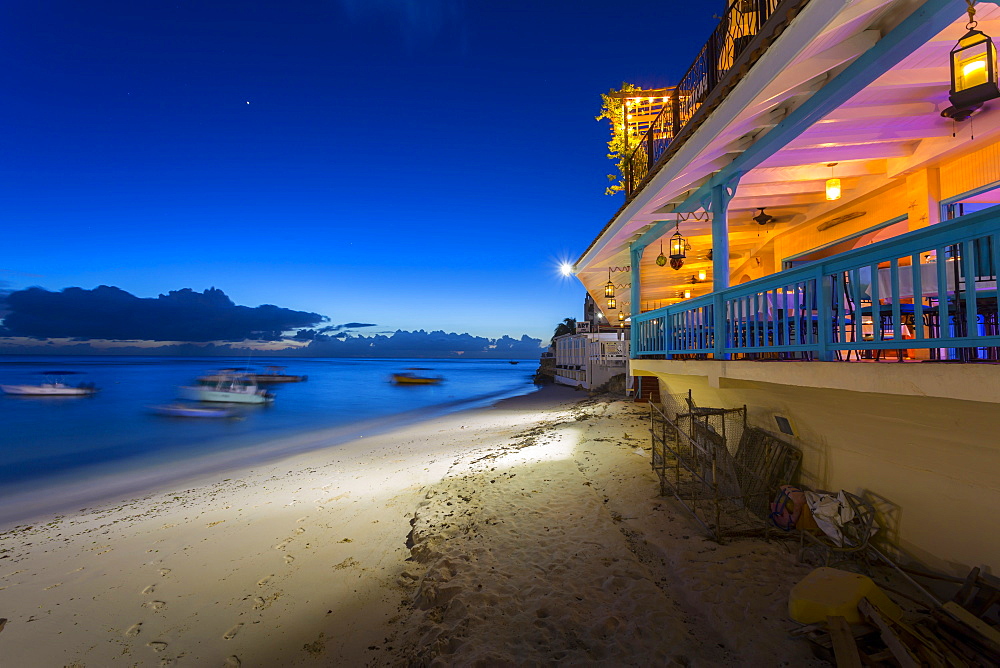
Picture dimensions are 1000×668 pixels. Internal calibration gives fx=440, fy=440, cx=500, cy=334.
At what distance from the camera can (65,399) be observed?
1347 inches

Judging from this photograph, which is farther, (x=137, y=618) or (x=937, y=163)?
(x=937, y=163)

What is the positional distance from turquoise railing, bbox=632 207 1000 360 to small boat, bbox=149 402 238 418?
1024 inches

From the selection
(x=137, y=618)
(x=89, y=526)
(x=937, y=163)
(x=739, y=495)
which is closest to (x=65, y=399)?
(x=89, y=526)

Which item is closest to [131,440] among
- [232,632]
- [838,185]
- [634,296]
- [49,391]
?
[232,632]

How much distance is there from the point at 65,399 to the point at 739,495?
46.7 metres

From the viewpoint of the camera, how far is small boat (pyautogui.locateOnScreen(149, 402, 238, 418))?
81.9ft

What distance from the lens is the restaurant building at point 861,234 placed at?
3312mm

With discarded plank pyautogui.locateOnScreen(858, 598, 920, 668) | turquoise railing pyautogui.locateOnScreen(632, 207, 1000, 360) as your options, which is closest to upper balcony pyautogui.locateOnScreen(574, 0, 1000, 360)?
turquoise railing pyautogui.locateOnScreen(632, 207, 1000, 360)

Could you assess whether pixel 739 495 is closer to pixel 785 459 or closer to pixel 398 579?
pixel 785 459

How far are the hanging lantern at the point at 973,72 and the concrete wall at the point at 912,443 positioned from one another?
198cm

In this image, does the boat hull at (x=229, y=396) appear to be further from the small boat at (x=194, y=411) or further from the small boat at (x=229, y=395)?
the small boat at (x=194, y=411)

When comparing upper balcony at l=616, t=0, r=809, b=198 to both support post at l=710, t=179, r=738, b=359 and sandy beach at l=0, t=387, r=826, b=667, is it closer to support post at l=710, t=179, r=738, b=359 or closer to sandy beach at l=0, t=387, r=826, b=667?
support post at l=710, t=179, r=738, b=359

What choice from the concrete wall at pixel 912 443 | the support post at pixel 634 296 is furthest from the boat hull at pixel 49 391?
the concrete wall at pixel 912 443

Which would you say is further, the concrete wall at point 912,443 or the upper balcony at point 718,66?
the upper balcony at point 718,66
